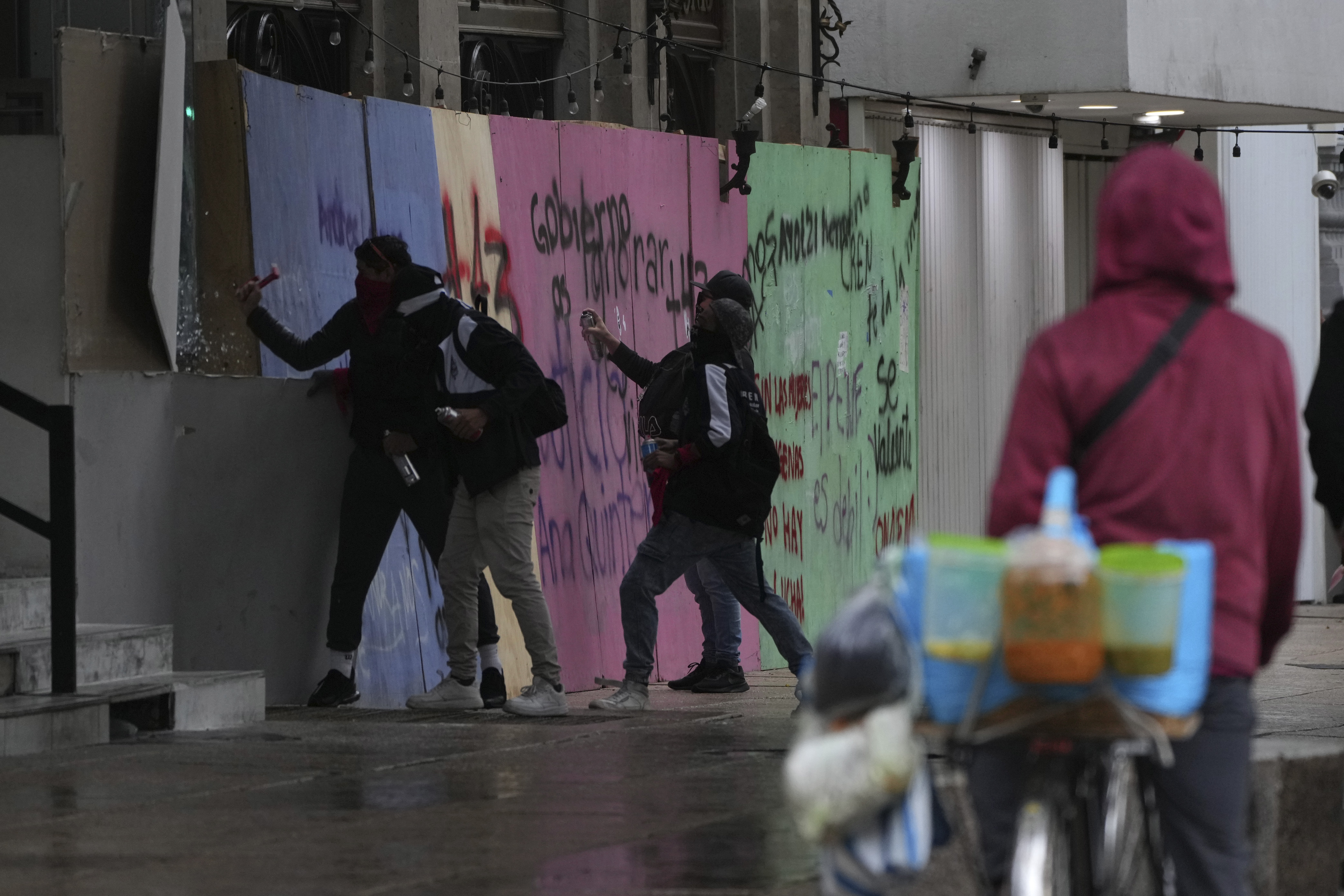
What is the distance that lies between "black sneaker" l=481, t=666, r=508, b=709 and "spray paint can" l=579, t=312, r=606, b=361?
2215 millimetres

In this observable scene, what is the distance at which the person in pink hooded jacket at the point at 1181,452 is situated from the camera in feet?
13.6

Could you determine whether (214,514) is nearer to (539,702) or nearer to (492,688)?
(492,688)

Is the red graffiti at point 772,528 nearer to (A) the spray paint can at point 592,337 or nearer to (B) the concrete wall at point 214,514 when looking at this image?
(A) the spray paint can at point 592,337

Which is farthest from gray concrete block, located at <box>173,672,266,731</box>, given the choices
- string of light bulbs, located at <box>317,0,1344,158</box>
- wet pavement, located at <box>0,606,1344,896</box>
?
string of light bulbs, located at <box>317,0,1344,158</box>

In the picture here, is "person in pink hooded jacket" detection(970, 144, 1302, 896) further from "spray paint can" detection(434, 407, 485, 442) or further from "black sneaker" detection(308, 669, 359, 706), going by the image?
"black sneaker" detection(308, 669, 359, 706)

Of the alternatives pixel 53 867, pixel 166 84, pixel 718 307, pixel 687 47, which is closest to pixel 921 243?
pixel 687 47

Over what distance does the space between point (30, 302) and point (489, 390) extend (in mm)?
1932

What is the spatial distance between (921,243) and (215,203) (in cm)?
760

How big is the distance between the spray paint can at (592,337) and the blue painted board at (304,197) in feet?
4.67

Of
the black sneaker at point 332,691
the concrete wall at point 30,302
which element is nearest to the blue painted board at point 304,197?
the concrete wall at point 30,302

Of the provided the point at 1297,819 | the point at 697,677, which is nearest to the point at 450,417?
the point at 697,677

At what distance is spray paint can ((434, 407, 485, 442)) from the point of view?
9570 millimetres

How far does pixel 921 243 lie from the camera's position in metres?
16.8

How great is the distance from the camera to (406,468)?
9.97m
